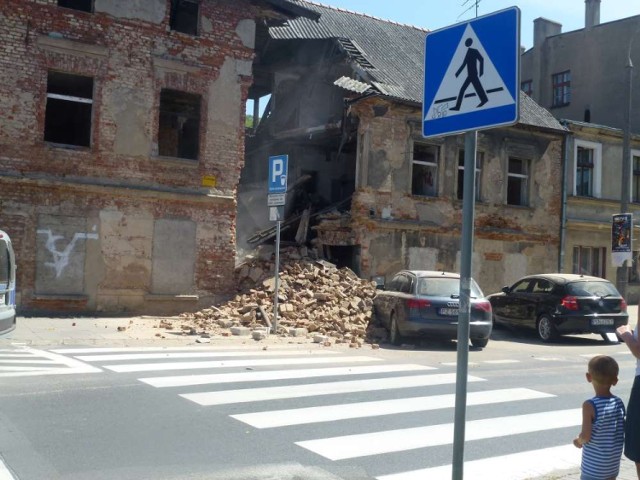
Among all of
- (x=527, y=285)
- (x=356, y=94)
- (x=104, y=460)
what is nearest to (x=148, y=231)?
(x=356, y=94)

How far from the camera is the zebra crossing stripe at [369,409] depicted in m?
7.36

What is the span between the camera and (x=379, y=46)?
25.6 meters

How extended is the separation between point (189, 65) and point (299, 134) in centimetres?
717

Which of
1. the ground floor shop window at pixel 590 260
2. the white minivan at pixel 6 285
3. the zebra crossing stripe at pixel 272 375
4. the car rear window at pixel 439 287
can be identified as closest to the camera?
the zebra crossing stripe at pixel 272 375

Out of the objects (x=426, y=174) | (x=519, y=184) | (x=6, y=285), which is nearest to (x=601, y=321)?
(x=426, y=174)

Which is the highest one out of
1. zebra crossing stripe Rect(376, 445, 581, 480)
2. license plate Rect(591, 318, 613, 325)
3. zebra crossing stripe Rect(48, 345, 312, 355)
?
license plate Rect(591, 318, 613, 325)

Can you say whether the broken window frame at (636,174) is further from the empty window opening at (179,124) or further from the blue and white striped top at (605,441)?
the blue and white striped top at (605,441)

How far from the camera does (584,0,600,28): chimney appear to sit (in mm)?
34219

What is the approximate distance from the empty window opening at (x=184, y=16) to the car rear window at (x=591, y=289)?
461 inches

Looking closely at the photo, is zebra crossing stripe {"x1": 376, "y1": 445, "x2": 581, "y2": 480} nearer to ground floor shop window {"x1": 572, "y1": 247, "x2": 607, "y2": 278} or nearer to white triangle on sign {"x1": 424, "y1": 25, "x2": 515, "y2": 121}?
white triangle on sign {"x1": 424, "y1": 25, "x2": 515, "y2": 121}

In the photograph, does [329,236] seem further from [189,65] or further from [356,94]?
[189,65]

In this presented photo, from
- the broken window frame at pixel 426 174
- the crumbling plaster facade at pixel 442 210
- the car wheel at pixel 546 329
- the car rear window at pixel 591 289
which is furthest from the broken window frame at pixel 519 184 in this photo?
the car wheel at pixel 546 329

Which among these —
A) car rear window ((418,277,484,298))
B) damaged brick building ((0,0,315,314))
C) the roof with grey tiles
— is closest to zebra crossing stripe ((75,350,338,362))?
car rear window ((418,277,484,298))

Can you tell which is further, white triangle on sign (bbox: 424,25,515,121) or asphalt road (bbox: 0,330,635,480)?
asphalt road (bbox: 0,330,635,480)
